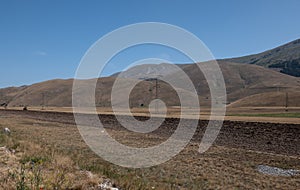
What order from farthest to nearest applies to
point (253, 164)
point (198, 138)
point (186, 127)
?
1. point (186, 127)
2. point (198, 138)
3. point (253, 164)

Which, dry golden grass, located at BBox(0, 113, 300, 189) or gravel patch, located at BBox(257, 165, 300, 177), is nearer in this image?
dry golden grass, located at BBox(0, 113, 300, 189)

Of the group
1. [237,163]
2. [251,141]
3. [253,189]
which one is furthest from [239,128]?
[253,189]

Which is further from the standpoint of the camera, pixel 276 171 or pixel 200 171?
pixel 276 171

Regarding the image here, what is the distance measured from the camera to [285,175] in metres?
16.5

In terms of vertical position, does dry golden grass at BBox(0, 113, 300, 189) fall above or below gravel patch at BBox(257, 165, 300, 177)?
above

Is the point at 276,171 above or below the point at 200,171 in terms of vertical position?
below

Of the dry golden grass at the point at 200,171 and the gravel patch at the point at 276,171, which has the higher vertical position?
the dry golden grass at the point at 200,171

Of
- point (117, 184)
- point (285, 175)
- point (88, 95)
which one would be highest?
point (88, 95)

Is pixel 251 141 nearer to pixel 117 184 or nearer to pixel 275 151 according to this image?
pixel 275 151

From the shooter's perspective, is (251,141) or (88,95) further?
(88,95)

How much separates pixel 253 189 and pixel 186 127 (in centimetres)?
2573

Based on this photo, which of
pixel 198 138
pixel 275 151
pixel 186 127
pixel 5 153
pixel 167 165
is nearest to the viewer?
pixel 5 153

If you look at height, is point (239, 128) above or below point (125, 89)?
below

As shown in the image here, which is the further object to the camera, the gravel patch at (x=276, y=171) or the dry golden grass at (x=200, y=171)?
the gravel patch at (x=276, y=171)
